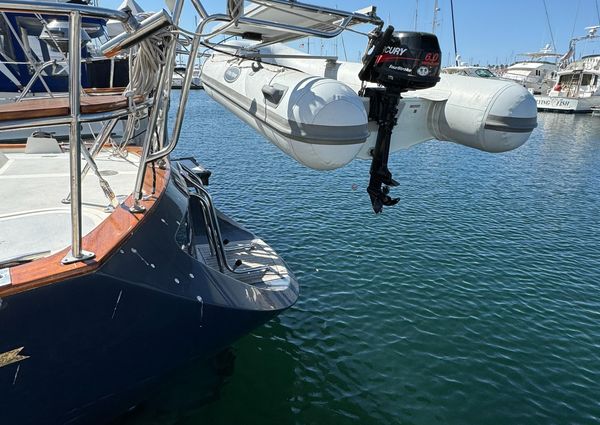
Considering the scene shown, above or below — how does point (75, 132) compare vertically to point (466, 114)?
below

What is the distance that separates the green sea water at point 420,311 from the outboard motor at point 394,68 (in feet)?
8.54

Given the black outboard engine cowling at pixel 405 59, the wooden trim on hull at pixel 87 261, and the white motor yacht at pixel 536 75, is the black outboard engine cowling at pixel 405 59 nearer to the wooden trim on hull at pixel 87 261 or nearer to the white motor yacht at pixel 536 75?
the wooden trim on hull at pixel 87 261

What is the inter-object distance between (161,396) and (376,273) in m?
4.19

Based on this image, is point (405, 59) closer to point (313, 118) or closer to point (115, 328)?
point (313, 118)

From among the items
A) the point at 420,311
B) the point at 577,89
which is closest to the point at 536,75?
the point at 577,89

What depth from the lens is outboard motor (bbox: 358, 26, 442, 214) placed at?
4.04 metres

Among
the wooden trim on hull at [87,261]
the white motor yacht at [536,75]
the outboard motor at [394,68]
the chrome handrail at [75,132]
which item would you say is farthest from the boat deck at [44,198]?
the white motor yacht at [536,75]

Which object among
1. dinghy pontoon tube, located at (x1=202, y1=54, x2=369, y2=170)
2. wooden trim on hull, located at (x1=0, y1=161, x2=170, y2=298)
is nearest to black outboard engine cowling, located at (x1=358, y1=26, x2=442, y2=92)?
dinghy pontoon tube, located at (x1=202, y1=54, x2=369, y2=170)

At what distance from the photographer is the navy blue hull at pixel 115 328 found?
7.89 ft

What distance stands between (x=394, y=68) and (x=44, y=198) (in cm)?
329

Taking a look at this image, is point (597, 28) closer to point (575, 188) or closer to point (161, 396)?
point (575, 188)

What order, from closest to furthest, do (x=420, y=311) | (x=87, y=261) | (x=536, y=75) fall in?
(x=87, y=261)
(x=420, y=311)
(x=536, y=75)

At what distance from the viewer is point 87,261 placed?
248cm

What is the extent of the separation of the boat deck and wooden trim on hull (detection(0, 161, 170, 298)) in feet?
0.89
